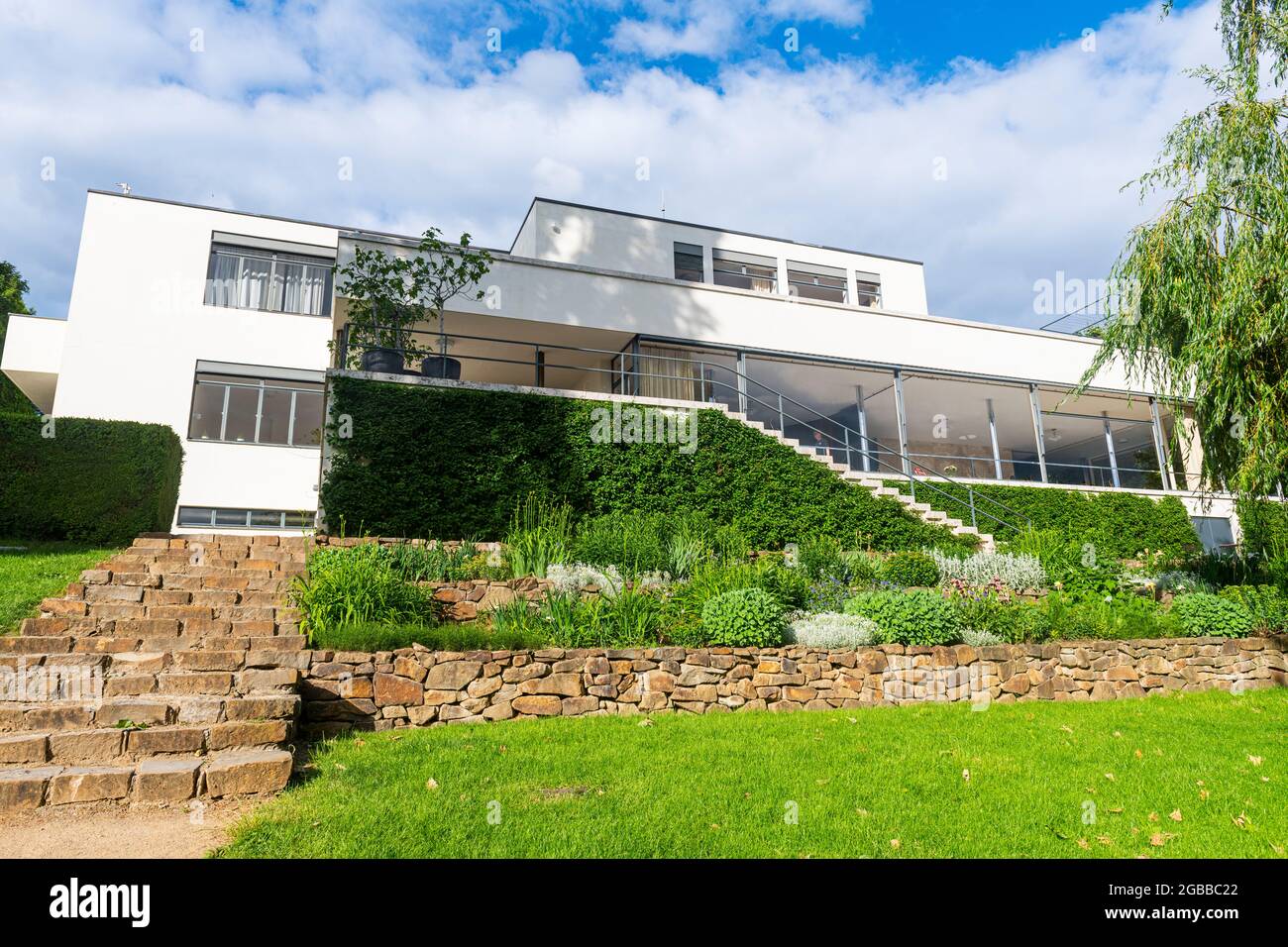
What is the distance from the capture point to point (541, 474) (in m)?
12.5

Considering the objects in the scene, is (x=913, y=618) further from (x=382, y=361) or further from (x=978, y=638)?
(x=382, y=361)

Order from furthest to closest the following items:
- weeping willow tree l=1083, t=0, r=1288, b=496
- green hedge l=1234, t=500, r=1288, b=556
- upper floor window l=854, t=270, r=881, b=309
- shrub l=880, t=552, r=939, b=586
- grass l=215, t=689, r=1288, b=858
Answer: upper floor window l=854, t=270, r=881, b=309, green hedge l=1234, t=500, r=1288, b=556, shrub l=880, t=552, r=939, b=586, weeping willow tree l=1083, t=0, r=1288, b=496, grass l=215, t=689, r=1288, b=858

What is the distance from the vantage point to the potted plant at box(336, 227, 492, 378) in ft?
44.6

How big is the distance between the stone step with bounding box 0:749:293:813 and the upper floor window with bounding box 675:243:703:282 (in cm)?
1828

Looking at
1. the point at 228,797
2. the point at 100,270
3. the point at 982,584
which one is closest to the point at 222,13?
the point at 100,270

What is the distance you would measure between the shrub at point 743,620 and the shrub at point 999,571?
358cm

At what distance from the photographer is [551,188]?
65.0 feet

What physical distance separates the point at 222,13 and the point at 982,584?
13.5 meters

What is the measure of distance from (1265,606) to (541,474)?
10.4 meters

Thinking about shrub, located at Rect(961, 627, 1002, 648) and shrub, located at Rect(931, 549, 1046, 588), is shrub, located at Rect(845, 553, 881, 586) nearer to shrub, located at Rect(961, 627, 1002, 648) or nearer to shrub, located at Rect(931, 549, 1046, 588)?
shrub, located at Rect(931, 549, 1046, 588)

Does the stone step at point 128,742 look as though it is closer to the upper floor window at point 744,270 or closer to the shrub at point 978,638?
the shrub at point 978,638

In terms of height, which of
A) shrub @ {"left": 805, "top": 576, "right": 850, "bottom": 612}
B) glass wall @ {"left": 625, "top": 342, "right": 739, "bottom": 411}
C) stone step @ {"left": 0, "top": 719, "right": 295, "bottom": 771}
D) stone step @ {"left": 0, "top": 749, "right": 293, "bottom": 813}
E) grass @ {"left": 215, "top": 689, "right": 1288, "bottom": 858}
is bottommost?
grass @ {"left": 215, "top": 689, "right": 1288, "bottom": 858}

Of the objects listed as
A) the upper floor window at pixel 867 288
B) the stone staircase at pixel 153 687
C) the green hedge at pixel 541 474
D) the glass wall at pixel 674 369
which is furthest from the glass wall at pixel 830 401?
the stone staircase at pixel 153 687

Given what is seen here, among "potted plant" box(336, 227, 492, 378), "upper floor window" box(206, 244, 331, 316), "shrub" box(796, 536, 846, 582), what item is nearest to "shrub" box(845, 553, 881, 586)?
"shrub" box(796, 536, 846, 582)
